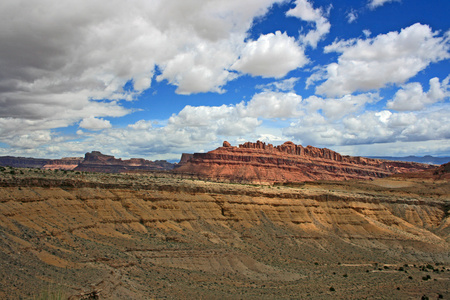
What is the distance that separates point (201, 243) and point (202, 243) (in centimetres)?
18

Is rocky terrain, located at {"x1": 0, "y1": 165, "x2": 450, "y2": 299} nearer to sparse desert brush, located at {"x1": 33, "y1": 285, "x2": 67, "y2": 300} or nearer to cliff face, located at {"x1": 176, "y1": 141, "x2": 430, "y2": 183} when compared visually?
sparse desert brush, located at {"x1": 33, "y1": 285, "x2": 67, "y2": 300}

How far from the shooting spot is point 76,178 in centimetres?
5116

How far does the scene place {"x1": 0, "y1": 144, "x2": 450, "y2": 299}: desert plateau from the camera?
1275 inches

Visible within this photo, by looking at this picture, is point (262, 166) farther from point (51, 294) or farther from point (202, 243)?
point (51, 294)

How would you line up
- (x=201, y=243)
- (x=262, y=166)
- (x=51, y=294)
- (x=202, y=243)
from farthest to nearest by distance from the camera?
1. (x=262, y=166)
2. (x=202, y=243)
3. (x=201, y=243)
4. (x=51, y=294)

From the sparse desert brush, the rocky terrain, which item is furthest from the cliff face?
the sparse desert brush

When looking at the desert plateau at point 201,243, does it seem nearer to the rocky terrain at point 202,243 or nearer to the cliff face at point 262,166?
the rocky terrain at point 202,243

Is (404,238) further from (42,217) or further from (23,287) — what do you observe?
(23,287)

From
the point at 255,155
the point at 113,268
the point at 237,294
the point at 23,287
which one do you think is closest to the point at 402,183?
the point at 255,155

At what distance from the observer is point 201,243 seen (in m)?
50.0

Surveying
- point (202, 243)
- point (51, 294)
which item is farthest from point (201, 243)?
point (51, 294)

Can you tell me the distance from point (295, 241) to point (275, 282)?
18496 mm

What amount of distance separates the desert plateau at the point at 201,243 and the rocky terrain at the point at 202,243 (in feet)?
0.57

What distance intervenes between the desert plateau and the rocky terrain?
17cm
